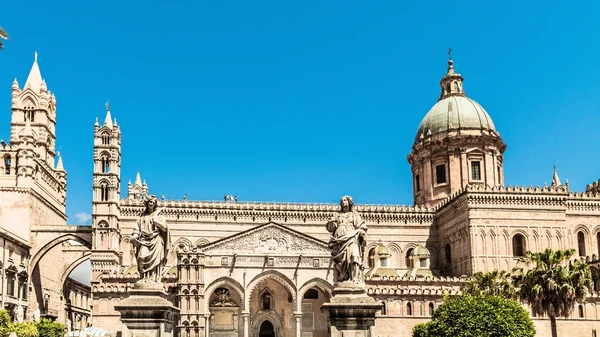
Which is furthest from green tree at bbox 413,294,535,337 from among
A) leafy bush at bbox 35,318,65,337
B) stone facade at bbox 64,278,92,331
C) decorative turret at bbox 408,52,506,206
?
stone facade at bbox 64,278,92,331

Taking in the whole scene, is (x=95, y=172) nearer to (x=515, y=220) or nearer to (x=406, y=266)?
(x=406, y=266)

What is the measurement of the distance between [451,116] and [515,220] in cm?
1244

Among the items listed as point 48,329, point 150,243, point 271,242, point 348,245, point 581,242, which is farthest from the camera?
point 581,242

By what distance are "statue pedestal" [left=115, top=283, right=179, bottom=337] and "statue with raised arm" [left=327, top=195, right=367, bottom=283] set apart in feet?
10.7

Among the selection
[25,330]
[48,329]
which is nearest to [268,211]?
[48,329]

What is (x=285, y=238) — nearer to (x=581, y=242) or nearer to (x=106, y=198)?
(x=106, y=198)

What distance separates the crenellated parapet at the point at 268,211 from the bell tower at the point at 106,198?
2.18 meters

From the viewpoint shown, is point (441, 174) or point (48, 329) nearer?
point (48, 329)

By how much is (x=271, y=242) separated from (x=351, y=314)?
43.2 m

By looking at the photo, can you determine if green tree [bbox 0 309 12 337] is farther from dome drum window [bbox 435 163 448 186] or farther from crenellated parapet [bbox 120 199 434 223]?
dome drum window [bbox 435 163 448 186]

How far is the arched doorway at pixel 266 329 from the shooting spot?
58.6 m

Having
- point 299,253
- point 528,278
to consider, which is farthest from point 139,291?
point 299,253

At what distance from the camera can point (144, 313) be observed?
43.0ft

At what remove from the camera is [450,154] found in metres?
65.2
